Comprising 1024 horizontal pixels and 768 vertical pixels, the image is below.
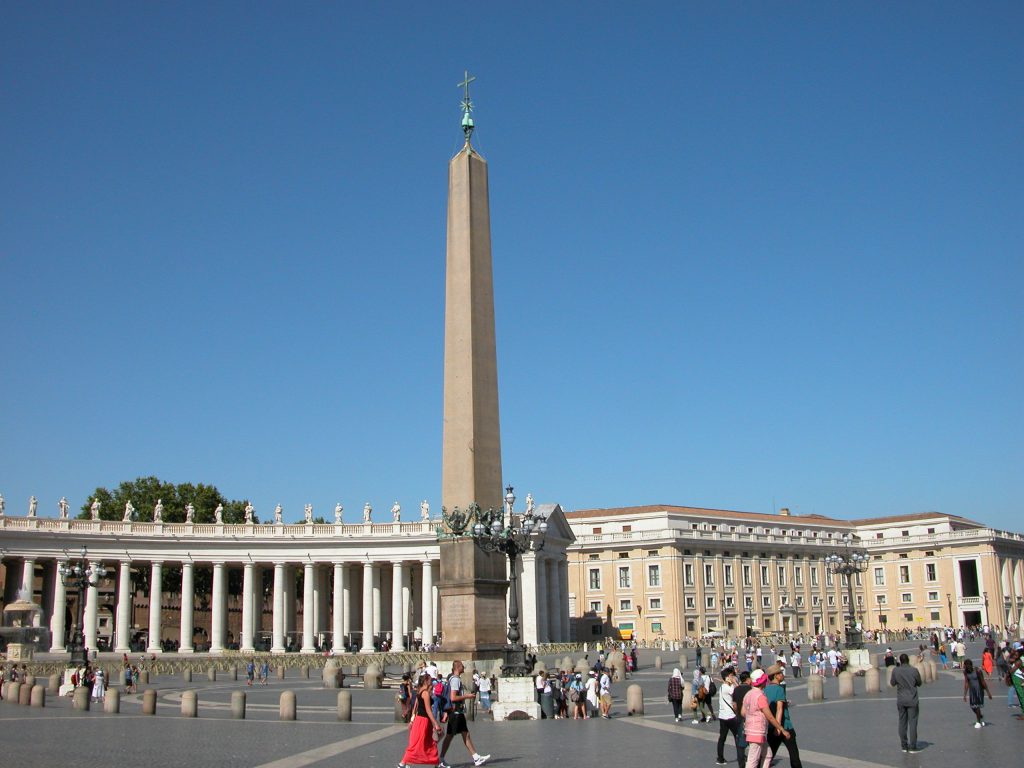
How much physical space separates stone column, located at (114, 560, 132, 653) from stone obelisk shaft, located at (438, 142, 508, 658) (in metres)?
38.9

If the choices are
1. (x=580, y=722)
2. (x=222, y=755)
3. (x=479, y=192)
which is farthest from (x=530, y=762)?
(x=479, y=192)

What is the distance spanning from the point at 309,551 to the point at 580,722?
5104cm

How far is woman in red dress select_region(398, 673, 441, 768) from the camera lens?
12.6 m

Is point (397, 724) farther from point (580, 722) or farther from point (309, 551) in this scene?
point (309, 551)

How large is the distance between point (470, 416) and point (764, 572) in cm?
6704

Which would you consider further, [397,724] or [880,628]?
[880,628]

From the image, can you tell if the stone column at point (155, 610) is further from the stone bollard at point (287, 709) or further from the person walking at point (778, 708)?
the person walking at point (778, 708)

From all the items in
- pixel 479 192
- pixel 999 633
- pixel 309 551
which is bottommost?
pixel 999 633

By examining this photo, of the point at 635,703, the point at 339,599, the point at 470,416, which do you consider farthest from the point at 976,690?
the point at 339,599

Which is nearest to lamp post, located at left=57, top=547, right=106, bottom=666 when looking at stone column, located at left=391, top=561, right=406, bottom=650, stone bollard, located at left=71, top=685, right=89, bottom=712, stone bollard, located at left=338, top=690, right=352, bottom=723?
stone bollard, located at left=71, top=685, right=89, bottom=712

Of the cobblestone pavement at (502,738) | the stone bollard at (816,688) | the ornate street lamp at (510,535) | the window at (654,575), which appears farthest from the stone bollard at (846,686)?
the window at (654,575)

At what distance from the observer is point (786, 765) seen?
14.4 m

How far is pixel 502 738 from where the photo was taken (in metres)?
18.2

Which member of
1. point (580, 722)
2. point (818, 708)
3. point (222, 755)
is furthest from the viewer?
point (818, 708)
